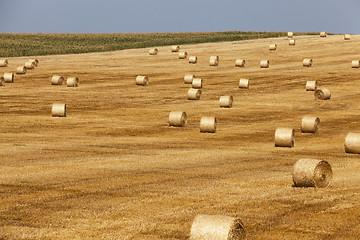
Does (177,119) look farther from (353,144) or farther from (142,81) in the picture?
(142,81)

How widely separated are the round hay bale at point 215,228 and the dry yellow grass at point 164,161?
4.90ft

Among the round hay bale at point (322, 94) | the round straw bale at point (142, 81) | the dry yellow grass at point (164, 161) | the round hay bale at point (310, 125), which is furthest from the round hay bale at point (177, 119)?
the round straw bale at point (142, 81)

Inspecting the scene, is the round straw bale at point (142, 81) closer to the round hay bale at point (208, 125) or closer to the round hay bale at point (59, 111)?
the round hay bale at point (59, 111)

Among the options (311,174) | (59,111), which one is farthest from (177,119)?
(311,174)

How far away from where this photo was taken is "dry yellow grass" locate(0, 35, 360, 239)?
1307 cm

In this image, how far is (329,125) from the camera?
29797 millimetres

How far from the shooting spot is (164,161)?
20.1 metres

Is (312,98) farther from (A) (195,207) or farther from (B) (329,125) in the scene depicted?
(A) (195,207)

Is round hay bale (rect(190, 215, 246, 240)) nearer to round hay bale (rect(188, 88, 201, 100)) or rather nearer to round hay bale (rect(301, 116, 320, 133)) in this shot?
round hay bale (rect(301, 116, 320, 133))

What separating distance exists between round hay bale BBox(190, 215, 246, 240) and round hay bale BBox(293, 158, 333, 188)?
5274 millimetres

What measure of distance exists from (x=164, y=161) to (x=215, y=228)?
9.64m

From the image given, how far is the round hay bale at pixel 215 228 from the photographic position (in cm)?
1051

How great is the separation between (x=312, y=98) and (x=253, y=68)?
16737 millimetres

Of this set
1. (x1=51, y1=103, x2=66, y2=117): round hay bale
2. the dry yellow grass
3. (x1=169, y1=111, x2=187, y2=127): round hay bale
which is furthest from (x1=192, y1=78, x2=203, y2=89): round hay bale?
(x1=169, y1=111, x2=187, y2=127): round hay bale
